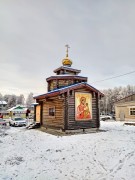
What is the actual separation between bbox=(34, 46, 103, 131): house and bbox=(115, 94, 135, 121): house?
15.4m

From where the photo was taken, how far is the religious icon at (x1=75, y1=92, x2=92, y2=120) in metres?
18.5

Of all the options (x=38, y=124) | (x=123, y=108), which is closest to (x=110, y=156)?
(x=38, y=124)

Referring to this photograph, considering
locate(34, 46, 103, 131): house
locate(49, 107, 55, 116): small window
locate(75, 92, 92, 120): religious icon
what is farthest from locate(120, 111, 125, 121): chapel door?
locate(49, 107, 55, 116): small window

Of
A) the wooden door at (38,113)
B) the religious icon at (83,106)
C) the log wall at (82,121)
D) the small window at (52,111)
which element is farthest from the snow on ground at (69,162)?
the wooden door at (38,113)

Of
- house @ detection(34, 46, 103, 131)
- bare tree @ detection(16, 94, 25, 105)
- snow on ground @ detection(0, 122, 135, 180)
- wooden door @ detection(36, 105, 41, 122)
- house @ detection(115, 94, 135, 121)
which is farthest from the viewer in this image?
bare tree @ detection(16, 94, 25, 105)

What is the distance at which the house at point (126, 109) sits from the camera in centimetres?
3301

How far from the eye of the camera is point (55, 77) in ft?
73.7

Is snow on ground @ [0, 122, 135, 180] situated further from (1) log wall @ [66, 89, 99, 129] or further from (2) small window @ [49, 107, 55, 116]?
(2) small window @ [49, 107, 55, 116]

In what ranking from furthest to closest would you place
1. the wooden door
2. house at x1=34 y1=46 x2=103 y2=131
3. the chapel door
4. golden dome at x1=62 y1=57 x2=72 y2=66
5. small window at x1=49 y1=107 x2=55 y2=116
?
1. the chapel door
2. the wooden door
3. golden dome at x1=62 y1=57 x2=72 y2=66
4. small window at x1=49 y1=107 x2=55 y2=116
5. house at x1=34 y1=46 x2=103 y2=131

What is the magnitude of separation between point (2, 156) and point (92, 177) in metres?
5.83

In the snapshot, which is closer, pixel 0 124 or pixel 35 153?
pixel 35 153

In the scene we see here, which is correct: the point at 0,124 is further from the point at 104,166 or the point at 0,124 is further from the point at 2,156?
the point at 104,166

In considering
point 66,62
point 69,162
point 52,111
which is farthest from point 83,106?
point 69,162

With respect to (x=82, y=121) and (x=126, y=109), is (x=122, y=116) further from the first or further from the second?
(x=82, y=121)
